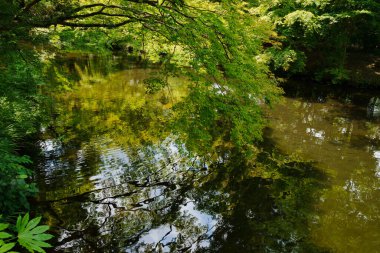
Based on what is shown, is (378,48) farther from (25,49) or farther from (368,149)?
(25,49)

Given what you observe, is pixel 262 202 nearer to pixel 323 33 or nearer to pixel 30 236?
pixel 30 236

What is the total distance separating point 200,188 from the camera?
297 inches

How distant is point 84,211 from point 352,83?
1741 cm

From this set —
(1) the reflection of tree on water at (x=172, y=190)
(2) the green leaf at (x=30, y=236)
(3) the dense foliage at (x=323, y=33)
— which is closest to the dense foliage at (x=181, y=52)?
(1) the reflection of tree on water at (x=172, y=190)

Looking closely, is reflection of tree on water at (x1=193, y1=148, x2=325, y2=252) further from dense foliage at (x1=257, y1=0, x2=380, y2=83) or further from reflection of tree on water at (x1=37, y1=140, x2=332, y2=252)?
dense foliage at (x1=257, y1=0, x2=380, y2=83)

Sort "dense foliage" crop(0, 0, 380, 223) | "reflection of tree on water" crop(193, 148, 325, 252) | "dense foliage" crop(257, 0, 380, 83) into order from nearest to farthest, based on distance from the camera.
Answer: "dense foliage" crop(0, 0, 380, 223)
"reflection of tree on water" crop(193, 148, 325, 252)
"dense foliage" crop(257, 0, 380, 83)

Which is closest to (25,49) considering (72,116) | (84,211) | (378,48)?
(84,211)

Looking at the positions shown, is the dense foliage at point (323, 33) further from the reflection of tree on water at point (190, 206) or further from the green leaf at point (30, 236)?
the green leaf at point (30, 236)

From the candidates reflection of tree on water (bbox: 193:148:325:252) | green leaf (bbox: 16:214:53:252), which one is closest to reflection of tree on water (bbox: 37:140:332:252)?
reflection of tree on water (bbox: 193:148:325:252)

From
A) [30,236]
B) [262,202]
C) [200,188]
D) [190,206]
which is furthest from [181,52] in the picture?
[30,236]

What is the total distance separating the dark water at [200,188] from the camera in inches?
231

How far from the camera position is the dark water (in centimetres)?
587

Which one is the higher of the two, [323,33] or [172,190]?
[323,33]

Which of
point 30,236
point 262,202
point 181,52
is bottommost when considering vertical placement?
point 262,202
